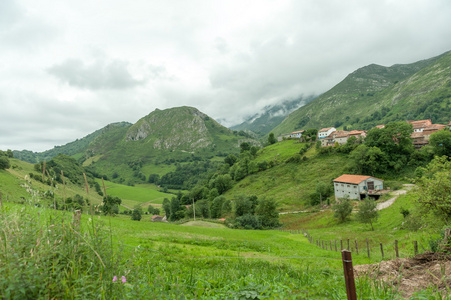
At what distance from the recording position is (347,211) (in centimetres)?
4319

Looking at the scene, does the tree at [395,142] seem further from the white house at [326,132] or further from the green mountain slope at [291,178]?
the white house at [326,132]

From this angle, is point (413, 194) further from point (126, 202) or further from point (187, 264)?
point (126, 202)

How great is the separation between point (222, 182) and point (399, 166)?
73.3 metres

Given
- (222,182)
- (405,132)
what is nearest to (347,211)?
(405,132)

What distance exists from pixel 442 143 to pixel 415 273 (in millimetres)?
87469

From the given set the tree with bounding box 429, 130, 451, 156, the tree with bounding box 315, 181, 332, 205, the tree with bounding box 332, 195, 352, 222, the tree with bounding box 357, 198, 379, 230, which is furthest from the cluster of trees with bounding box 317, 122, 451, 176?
the tree with bounding box 357, 198, 379, 230

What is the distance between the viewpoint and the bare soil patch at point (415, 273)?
5.56 m

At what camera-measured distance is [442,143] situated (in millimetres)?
67062

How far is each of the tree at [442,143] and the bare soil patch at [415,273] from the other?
8429 centimetres

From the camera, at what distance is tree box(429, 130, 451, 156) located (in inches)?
2596

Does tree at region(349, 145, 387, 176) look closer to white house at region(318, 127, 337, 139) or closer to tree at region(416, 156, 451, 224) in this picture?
tree at region(416, 156, 451, 224)

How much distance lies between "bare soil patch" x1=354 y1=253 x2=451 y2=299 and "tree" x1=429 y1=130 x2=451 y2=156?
84285 millimetres

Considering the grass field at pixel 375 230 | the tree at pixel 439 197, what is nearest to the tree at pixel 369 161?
the grass field at pixel 375 230

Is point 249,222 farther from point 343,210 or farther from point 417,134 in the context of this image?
point 417,134
